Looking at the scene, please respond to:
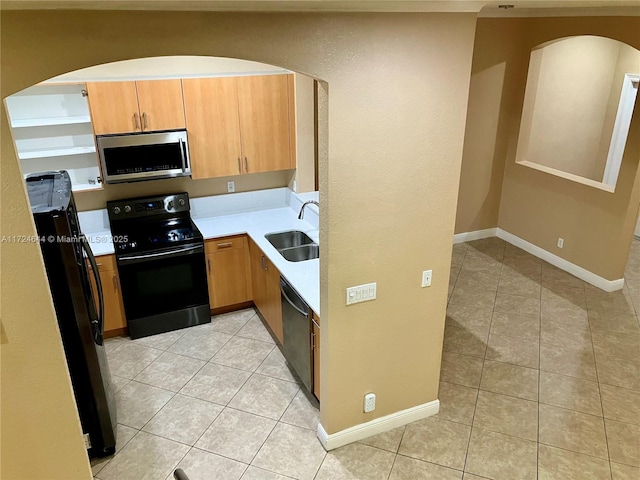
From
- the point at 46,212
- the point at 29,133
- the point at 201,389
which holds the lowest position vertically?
the point at 201,389

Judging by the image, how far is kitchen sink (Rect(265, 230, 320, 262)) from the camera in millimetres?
4277

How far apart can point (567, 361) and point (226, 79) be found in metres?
3.68

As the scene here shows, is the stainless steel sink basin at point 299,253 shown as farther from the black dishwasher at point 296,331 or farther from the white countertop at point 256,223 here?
the black dishwasher at point 296,331

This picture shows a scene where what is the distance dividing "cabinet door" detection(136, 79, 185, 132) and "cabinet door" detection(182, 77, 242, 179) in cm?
7

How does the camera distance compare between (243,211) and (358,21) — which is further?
(243,211)

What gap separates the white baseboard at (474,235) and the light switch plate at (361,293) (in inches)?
141

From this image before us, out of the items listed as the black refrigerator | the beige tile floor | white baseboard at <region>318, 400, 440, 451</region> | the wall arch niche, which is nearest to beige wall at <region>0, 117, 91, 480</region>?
the black refrigerator

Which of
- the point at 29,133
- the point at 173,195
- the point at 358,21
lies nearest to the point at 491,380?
the point at 358,21

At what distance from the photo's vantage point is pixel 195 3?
171 cm

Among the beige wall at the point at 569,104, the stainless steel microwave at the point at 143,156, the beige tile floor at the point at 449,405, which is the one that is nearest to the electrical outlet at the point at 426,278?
the beige tile floor at the point at 449,405

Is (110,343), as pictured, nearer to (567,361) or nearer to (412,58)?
(412,58)

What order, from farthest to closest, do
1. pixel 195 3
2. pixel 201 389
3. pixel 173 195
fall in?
1. pixel 173 195
2. pixel 201 389
3. pixel 195 3

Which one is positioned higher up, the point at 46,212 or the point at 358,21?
the point at 358,21

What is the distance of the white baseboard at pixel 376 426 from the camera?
3174 mm
